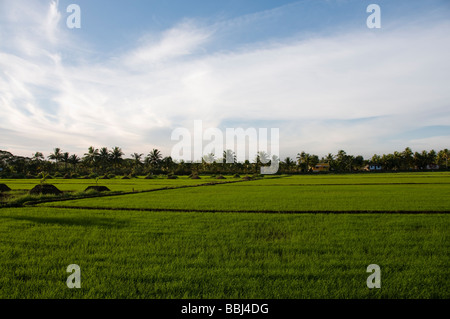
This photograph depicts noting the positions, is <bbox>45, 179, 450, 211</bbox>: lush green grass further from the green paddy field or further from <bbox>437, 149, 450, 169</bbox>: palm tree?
<bbox>437, 149, 450, 169</bbox>: palm tree

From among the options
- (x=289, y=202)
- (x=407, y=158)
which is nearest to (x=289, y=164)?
(x=407, y=158)

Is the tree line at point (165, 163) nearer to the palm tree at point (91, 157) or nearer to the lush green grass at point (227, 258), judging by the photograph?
the palm tree at point (91, 157)

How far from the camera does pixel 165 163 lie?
2837 inches

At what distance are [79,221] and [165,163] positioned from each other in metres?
64.3

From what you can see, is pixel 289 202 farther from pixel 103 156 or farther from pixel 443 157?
pixel 443 157

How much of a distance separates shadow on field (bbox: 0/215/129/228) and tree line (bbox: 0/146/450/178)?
170 ft

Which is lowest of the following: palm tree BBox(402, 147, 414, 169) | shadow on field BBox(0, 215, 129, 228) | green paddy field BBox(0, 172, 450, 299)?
shadow on field BBox(0, 215, 129, 228)

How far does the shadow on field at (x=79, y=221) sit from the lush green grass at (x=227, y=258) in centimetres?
10

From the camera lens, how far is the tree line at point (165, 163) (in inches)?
2576

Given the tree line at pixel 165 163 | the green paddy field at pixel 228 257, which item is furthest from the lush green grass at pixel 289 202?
the tree line at pixel 165 163

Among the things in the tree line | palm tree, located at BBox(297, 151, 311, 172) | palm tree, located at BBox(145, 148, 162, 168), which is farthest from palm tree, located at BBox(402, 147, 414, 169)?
palm tree, located at BBox(145, 148, 162, 168)

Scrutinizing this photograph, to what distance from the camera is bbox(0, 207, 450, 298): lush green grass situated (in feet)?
12.1

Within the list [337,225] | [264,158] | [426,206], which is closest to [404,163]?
[264,158]
